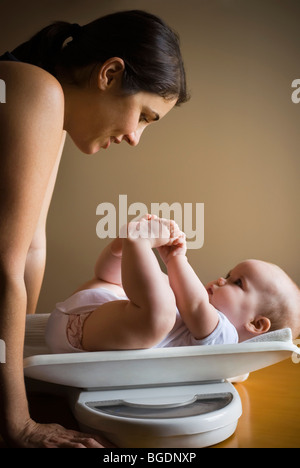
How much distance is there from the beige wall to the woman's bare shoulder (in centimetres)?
111

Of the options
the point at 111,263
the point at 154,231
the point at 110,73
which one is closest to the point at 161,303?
the point at 154,231

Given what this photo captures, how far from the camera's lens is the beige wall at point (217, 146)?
201cm

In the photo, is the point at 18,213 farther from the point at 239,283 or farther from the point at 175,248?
the point at 239,283

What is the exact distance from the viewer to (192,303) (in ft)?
3.91

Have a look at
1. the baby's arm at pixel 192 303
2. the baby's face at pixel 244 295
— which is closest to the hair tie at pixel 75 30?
the baby's arm at pixel 192 303

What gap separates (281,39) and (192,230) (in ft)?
2.50

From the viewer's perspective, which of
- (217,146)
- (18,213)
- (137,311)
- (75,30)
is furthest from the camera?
(217,146)

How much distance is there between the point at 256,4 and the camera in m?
1.98

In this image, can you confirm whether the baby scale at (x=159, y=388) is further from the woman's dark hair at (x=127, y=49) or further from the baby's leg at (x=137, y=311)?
the woman's dark hair at (x=127, y=49)

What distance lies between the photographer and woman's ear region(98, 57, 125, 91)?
120cm

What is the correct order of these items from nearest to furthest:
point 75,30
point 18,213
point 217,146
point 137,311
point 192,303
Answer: point 18,213
point 137,311
point 192,303
point 75,30
point 217,146

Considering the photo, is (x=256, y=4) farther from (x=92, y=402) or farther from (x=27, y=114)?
(x=92, y=402)

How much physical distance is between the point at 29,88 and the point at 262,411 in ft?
2.70

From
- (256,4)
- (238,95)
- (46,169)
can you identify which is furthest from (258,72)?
(46,169)
